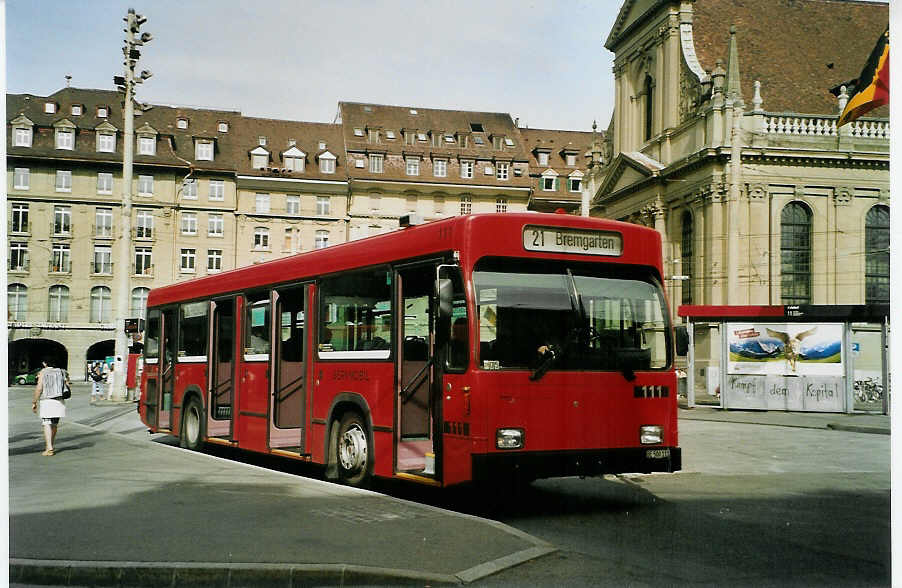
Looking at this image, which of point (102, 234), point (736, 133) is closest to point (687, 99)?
point (736, 133)

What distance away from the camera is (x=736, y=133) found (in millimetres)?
42438

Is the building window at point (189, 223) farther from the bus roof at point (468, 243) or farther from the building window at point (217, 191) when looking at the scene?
the bus roof at point (468, 243)

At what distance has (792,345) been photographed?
91.0ft

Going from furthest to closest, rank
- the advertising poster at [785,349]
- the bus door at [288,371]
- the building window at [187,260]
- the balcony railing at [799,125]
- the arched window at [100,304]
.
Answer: the balcony railing at [799,125], the advertising poster at [785,349], the building window at [187,260], the arched window at [100,304], the bus door at [288,371]

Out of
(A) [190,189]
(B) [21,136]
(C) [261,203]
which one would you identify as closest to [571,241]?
(B) [21,136]

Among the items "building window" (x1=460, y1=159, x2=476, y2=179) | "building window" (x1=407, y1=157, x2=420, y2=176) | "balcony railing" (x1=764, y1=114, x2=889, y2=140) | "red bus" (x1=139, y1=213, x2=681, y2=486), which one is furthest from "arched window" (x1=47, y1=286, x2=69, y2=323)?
"balcony railing" (x1=764, y1=114, x2=889, y2=140)

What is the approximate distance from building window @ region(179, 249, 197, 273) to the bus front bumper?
18454 mm

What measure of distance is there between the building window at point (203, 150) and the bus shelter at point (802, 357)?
669 inches

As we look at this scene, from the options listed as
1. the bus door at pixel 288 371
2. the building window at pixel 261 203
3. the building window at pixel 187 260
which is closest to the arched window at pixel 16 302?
the bus door at pixel 288 371

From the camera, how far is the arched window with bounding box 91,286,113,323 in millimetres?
24781

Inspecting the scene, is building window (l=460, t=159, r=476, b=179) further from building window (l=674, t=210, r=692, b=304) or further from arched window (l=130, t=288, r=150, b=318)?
building window (l=674, t=210, r=692, b=304)

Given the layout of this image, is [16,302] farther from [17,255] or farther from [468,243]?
[468,243]

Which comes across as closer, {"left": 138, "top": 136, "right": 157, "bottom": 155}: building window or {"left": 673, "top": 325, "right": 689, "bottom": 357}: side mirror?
{"left": 673, "top": 325, "right": 689, "bottom": 357}: side mirror

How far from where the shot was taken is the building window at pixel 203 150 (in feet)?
107
